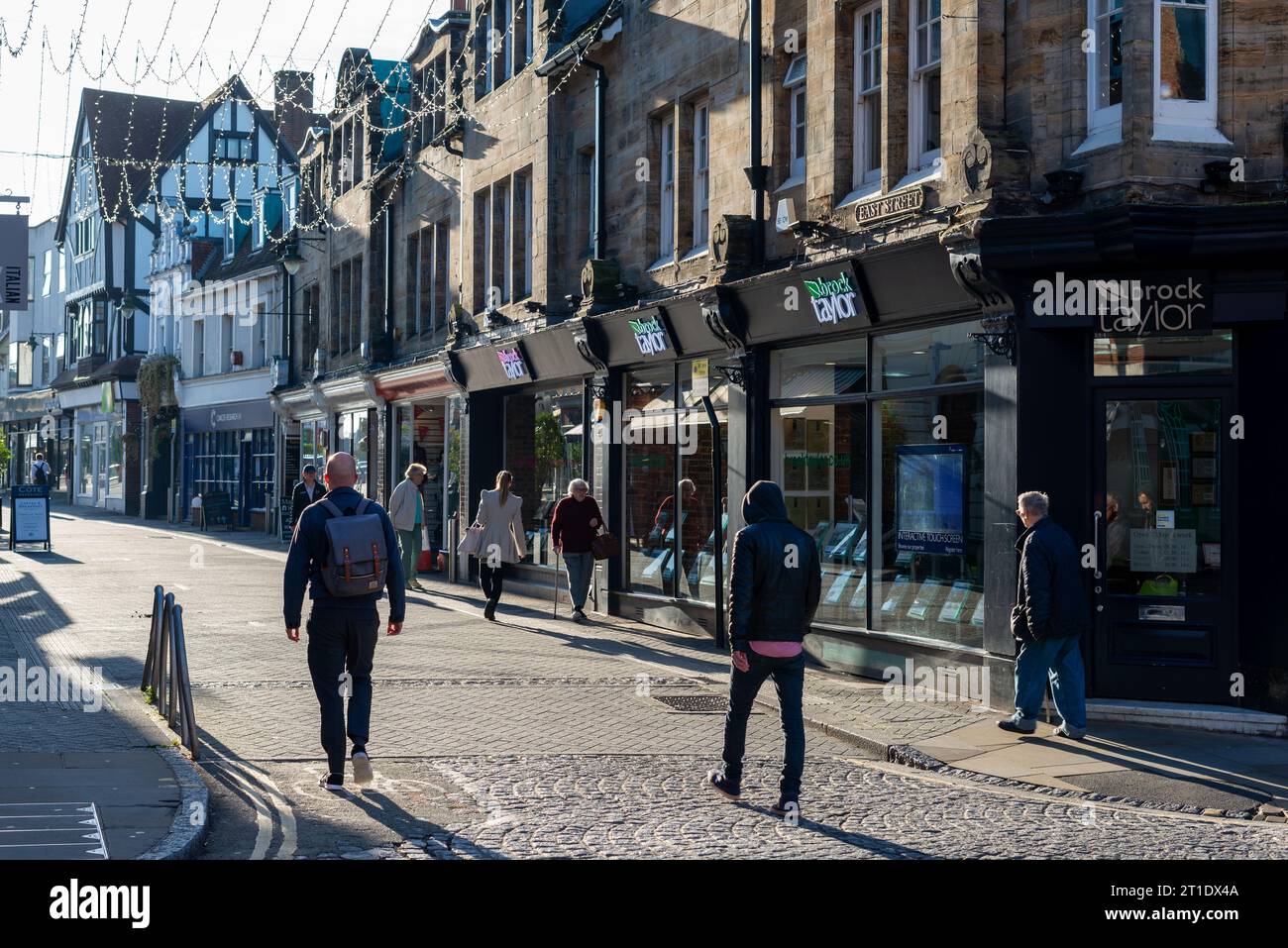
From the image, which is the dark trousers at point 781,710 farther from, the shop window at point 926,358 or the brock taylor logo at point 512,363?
the brock taylor logo at point 512,363

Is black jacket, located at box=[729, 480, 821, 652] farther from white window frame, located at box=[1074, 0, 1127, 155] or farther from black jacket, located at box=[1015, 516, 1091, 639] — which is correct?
white window frame, located at box=[1074, 0, 1127, 155]

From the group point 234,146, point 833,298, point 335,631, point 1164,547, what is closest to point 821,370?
point 833,298

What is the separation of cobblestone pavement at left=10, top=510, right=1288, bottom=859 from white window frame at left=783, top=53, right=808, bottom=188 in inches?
206

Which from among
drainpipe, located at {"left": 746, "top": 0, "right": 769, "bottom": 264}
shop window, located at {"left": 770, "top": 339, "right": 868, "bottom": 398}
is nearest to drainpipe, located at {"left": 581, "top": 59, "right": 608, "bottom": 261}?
drainpipe, located at {"left": 746, "top": 0, "right": 769, "bottom": 264}

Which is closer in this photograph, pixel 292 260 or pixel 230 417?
pixel 292 260

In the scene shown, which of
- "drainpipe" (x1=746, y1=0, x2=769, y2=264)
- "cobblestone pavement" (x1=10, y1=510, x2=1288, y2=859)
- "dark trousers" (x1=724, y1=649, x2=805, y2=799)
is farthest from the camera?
"drainpipe" (x1=746, y1=0, x2=769, y2=264)

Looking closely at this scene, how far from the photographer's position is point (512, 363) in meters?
22.2

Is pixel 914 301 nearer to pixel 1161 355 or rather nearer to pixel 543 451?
pixel 1161 355

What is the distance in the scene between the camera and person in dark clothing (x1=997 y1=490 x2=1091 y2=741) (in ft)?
34.4

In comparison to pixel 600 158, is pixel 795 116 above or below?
below

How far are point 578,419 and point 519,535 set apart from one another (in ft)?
7.57

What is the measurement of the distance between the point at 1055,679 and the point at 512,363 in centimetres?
1287

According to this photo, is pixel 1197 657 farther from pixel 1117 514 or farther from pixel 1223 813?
pixel 1223 813

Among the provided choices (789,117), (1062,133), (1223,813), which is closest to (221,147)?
(789,117)
